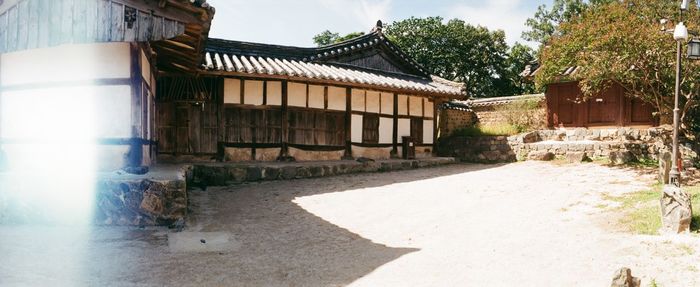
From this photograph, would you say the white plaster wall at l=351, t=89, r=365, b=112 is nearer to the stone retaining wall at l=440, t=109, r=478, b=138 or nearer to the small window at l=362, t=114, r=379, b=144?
the small window at l=362, t=114, r=379, b=144

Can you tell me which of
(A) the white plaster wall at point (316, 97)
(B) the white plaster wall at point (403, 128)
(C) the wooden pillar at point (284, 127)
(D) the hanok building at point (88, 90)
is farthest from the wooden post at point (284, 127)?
(D) the hanok building at point (88, 90)

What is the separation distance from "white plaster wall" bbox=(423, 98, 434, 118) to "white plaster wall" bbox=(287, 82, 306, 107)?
5931 mm

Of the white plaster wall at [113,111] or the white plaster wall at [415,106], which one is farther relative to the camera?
the white plaster wall at [415,106]

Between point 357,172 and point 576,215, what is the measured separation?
755 centimetres

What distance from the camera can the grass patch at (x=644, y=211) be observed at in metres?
7.31

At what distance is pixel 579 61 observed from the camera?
1391cm

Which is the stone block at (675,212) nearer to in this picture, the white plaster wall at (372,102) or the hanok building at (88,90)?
the hanok building at (88,90)

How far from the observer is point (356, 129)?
56.1 ft

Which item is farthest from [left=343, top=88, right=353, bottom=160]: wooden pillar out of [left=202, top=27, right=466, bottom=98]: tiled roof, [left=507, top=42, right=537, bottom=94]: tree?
[left=507, top=42, right=537, bottom=94]: tree

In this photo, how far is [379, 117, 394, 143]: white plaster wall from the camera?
1786 cm

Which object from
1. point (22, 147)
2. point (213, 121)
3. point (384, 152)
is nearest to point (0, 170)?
point (22, 147)

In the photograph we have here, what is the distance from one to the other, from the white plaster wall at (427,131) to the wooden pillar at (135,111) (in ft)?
41.8

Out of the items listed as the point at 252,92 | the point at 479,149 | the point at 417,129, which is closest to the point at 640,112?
the point at 479,149

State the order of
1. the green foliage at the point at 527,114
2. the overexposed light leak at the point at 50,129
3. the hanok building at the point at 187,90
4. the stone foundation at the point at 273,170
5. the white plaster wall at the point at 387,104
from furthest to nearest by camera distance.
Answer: the green foliage at the point at 527,114 → the white plaster wall at the point at 387,104 → the stone foundation at the point at 273,170 → the overexposed light leak at the point at 50,129 → the hanok building at the point at 187,90
